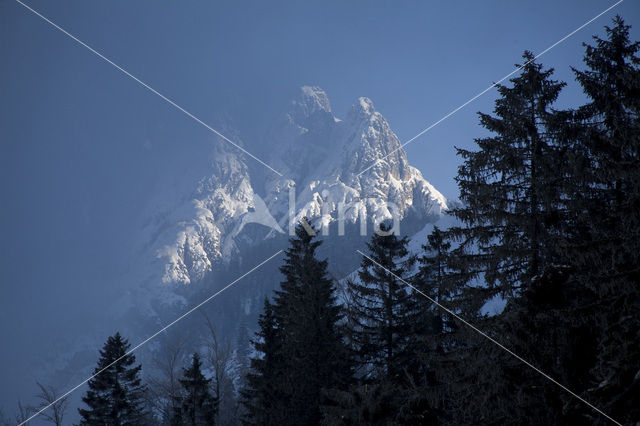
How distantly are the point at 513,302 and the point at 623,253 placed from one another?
1.96m

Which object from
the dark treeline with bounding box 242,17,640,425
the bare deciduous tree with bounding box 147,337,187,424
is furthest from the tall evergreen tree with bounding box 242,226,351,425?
the bare deciduous tree with bounding box 147,337,187,424

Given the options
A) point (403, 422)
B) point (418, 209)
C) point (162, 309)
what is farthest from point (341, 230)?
point (403, 422)

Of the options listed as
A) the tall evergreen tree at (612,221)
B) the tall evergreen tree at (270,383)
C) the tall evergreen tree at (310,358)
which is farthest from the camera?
the tall evergreen tree at (270,383)

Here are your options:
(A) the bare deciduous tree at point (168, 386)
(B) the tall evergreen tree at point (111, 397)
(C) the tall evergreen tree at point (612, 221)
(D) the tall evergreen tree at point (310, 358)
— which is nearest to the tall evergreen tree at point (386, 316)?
(D) the tall evergreen tree at point (310, 358)

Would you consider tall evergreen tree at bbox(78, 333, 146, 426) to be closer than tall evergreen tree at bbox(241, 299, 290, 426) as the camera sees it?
No

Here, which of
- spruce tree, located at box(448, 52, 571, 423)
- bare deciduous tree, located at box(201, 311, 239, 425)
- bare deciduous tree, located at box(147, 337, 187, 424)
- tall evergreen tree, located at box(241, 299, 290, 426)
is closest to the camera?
spruce tree, located at box(448, 52, 571, 423)

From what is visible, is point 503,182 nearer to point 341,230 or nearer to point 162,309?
point 341,230

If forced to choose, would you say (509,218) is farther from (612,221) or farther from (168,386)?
(168,386)

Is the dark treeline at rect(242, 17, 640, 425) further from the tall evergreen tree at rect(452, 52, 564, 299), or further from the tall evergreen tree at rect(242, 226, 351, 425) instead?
the tall evergreen tree at rect(242, 226, 351, 425)

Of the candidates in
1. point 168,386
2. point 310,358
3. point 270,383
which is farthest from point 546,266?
point 168,386

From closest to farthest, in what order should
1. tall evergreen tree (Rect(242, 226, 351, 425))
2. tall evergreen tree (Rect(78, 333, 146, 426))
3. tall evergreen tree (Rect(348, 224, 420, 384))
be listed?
tall evergreen tree (Rect(242, 226, 351, 425)) → tall evergreen tree (Rect(348, 224, 420, 384)) → tall evergreen tree (Rect(78, 333, 146, 426))

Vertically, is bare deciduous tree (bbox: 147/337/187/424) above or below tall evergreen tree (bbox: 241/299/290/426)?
above

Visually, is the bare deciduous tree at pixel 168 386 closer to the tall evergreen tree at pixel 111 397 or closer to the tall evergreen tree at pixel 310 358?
the tall evergreen tree at pixel 111 397

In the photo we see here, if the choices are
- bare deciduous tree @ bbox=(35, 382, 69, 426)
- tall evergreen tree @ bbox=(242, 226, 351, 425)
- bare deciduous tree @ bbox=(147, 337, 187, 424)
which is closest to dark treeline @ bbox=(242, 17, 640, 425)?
tall evergreen tree @ bbox=(242, 226, 351, 425)
